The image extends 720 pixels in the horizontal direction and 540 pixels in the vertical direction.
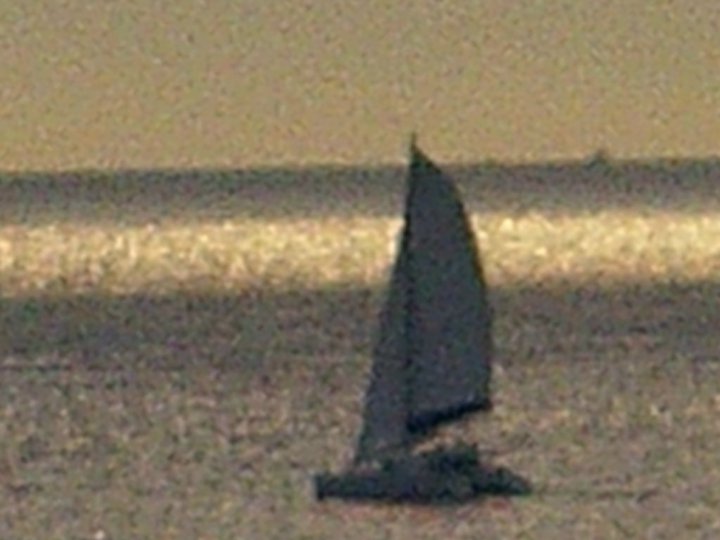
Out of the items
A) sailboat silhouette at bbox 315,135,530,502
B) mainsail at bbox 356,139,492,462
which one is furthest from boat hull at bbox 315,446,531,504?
mainsail at bbox 356,139,492,462

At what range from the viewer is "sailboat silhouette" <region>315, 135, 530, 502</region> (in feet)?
96.0

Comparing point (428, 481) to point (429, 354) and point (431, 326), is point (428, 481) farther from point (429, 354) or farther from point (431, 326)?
point (431, 326)

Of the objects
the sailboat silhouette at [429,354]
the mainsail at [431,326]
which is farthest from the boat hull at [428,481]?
the mainsail at [431,326]

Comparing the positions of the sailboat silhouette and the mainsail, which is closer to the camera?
the sailboat silhouette

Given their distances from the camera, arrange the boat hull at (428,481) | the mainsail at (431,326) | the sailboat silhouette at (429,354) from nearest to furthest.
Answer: the boat hull at (428,481)
the sailboat silhouette at (429,354)
the mainsail at (431,326)

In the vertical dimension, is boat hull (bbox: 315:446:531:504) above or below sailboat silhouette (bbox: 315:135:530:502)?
below

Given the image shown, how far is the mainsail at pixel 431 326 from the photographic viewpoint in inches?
1157

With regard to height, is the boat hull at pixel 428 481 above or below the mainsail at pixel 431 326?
below

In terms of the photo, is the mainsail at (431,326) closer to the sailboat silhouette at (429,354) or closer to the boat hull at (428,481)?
the sailboat silhouette at (429,354)

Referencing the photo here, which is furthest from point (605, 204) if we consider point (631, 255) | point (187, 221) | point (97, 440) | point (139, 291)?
point (97, 440)

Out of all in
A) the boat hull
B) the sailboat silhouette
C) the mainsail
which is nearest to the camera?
the boat hull

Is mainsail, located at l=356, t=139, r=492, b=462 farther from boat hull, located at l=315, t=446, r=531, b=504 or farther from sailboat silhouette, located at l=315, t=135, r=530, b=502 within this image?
boat hull, located at l=315, t=446, r=531, b=504

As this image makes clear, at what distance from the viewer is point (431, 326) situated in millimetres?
29672

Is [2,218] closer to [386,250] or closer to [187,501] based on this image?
[386,250]
